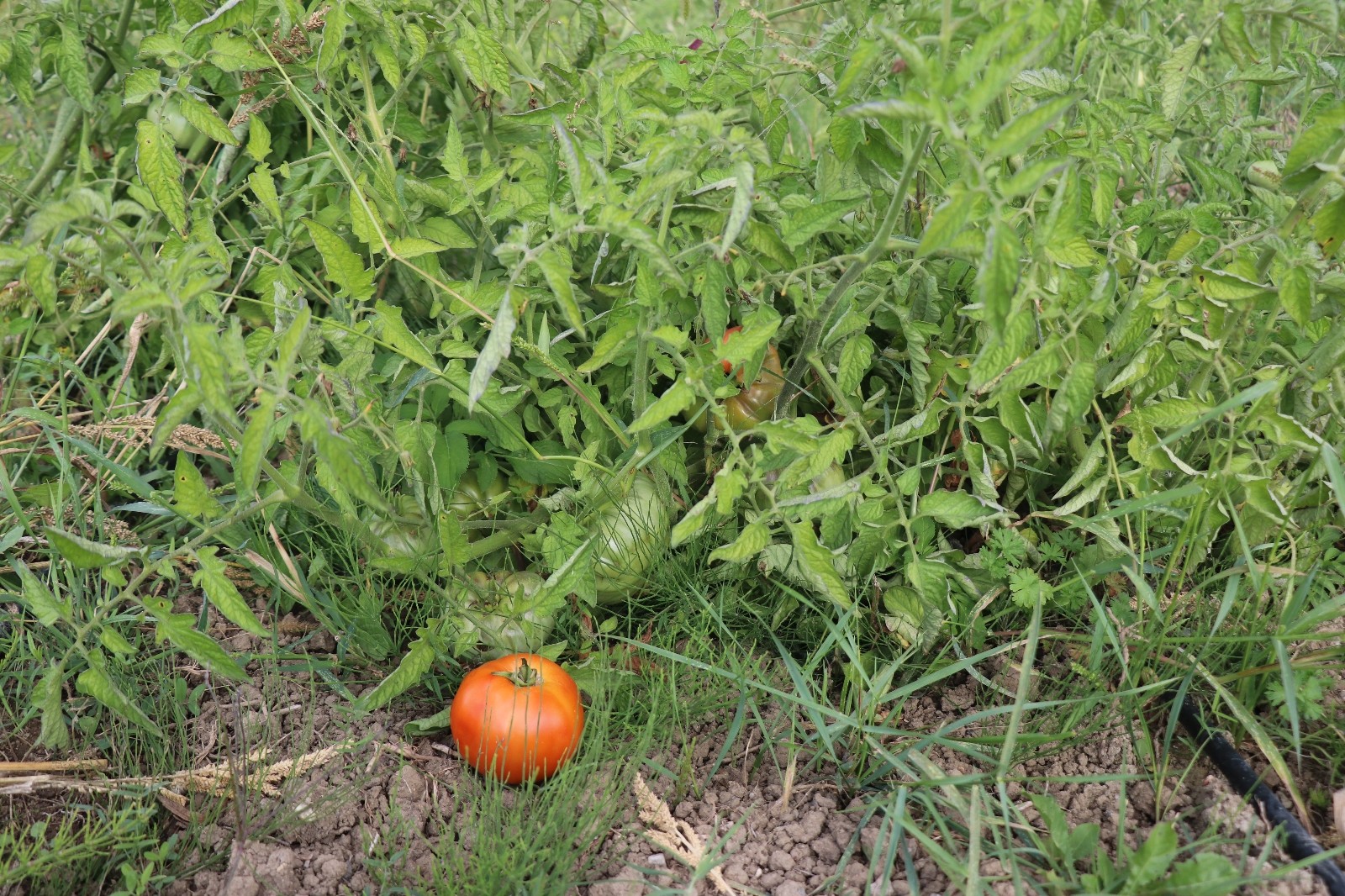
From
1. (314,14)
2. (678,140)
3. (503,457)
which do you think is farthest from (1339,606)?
(314,14)

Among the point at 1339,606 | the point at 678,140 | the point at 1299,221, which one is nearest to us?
the point at 678,140

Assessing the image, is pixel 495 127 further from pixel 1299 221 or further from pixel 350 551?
pixel 1299 221

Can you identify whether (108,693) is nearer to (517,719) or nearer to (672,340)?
(517,719)

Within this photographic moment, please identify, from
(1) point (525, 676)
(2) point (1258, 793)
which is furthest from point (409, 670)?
(2) point (1258, 793)

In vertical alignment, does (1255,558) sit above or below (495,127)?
below

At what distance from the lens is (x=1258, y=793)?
1.52 m

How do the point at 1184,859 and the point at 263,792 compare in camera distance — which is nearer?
the point at 1184,859

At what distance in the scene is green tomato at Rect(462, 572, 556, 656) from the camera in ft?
5.88

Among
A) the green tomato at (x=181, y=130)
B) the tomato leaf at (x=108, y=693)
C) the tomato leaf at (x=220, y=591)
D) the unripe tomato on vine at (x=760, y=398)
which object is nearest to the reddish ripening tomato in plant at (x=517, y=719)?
the tomato leaf at (x=220, y=591)

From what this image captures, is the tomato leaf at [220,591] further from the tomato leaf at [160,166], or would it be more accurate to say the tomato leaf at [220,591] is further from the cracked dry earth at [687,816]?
the tomato leaf at [160,166]

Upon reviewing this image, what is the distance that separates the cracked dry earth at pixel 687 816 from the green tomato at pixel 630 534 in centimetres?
29

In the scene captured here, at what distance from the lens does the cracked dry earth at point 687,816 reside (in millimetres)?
1521

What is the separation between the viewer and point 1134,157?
192cm

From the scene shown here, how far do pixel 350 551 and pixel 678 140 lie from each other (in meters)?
0.93
